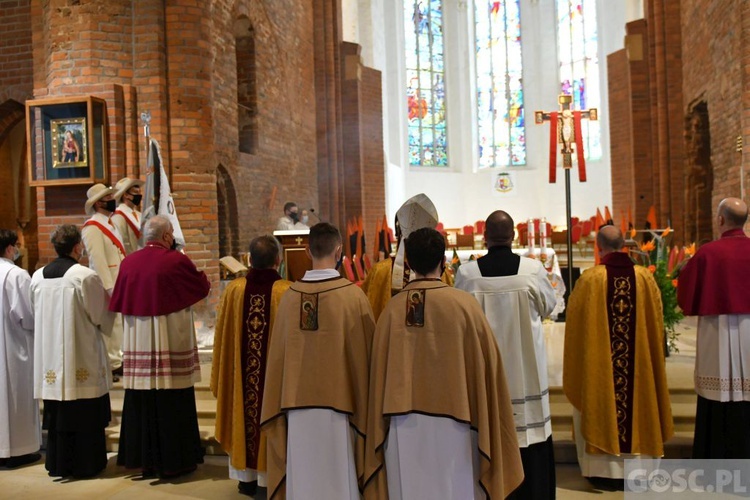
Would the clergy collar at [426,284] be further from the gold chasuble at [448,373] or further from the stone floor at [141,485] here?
the stone floor at [141,485]

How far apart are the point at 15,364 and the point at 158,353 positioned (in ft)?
4.49

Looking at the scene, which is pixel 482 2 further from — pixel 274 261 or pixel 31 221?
pixel 274 261

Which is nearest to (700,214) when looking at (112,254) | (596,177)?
(596,177)

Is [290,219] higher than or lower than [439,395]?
higher

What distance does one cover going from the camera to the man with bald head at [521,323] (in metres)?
3.94

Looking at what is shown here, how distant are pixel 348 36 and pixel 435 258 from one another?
16810 mm

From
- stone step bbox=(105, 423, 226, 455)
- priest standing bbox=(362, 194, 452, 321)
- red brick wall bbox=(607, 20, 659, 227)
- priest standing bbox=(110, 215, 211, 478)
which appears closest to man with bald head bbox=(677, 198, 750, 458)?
priest standing bbox=(362, 194, 452, 321)

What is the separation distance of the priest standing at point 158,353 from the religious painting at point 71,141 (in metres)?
3.68

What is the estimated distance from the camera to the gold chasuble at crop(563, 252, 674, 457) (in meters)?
4.36

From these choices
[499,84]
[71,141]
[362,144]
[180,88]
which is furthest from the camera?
[499,84]

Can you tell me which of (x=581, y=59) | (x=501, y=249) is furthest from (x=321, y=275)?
(x=581, y=59)

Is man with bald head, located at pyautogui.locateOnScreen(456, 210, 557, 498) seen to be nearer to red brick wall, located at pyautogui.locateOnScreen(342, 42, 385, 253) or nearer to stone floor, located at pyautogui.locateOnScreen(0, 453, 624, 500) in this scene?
stone floor, located at pyautogui.locateOnScreen(0, 453, 624, 500)

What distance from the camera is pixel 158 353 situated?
4.81 meters

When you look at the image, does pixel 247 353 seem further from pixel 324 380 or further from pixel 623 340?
pixel 623 340
